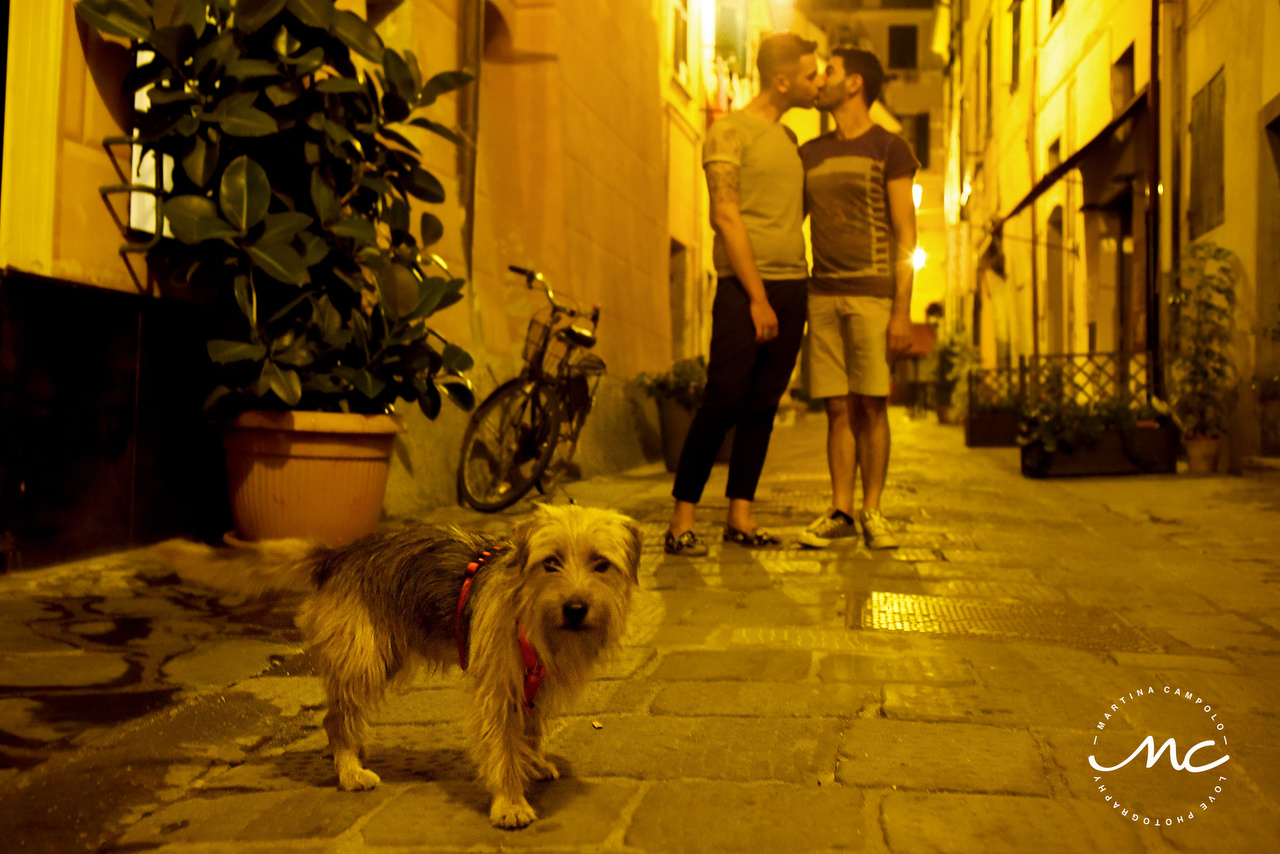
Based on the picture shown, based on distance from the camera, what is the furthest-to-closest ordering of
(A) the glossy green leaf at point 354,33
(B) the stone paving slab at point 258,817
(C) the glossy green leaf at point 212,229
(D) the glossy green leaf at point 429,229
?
(D) the glossy green leaf at point 429,229 → (A) the glossy green leaf at point 354,33 → (C) the glossy green leaf at point 212,229 → (B) the stone paving slab at point 258,817

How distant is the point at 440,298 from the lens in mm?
4789

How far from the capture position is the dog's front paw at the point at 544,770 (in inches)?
86.7

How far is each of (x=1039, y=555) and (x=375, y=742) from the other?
136 inches

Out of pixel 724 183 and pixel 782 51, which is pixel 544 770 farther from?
pixel 782 51

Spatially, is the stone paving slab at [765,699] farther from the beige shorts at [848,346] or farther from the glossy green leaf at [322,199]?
the glossy green leaf at [322,199]

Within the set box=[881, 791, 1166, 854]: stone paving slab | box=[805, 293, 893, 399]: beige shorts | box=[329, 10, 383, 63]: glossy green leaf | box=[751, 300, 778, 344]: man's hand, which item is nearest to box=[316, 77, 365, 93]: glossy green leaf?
box=[329, 10, 383, 63]: glossy green leaf

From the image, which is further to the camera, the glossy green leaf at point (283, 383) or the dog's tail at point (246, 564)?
the glossy green leaf at point (283, 383)

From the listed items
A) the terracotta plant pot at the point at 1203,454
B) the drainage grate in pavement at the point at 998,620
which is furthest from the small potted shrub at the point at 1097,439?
the drainage grate in pavement at the point at 998,620

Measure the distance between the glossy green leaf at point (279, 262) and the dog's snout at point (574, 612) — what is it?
260cm

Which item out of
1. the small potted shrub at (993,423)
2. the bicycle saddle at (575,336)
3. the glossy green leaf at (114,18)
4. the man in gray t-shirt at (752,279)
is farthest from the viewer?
the small potted shrub at (993,423)

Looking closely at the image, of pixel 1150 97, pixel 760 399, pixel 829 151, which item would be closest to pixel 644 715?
pixel 760 399

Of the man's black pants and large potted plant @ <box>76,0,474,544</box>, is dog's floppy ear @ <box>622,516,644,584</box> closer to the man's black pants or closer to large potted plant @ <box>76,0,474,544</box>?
large potted plant @ <box>76,0,474,544</box>

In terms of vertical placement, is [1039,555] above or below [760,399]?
below

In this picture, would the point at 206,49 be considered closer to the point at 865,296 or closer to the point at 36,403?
the point at 36,403
